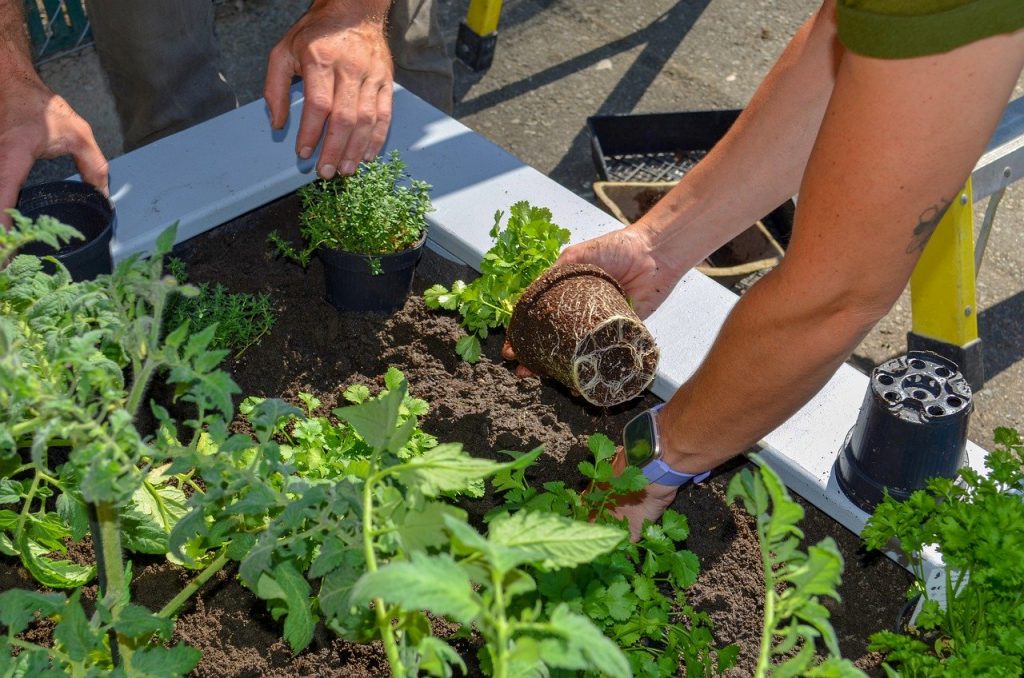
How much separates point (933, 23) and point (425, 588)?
935mm

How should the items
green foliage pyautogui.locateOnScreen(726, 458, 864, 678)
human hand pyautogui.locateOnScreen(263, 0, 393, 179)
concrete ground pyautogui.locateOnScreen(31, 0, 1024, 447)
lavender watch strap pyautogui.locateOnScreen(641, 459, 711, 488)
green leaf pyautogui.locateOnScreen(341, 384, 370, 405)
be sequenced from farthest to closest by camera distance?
concrete ground pyautogui.locateOnScreen(31, 0, 1024, 447) < human hand pyautogui.locateOnScreen(263, 0, 393, 179) < green leaf pyautogui.locateOnScreen(341, 384, 370, 405) < lavender watch strap pyautogui.locateOnScreen(641, 459, 711, 488) < green foliage pyautogui.locateOnScreen(726, 458, 864, 678)

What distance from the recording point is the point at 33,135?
216cm

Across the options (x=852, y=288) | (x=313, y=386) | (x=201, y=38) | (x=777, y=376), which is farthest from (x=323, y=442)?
(x=201, y=38)

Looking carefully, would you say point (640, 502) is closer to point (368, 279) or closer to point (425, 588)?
point (368, 279)

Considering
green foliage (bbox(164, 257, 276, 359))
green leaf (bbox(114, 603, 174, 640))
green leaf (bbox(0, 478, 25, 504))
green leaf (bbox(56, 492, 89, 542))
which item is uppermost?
green leaf (bbox(114, 603, 174, 640))

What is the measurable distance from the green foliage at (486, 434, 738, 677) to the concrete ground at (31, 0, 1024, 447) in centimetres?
204

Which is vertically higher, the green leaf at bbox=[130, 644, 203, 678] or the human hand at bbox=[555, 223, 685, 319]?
the human hand at bbox=[555, 223, 685, 319]

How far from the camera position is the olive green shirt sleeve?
1.33m

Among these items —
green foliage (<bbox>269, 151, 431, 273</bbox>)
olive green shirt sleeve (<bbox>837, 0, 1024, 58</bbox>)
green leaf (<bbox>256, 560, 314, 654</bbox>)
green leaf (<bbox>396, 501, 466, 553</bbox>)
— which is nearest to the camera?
green leaf (<bbox>396, 501, 466, 553</bbox>)

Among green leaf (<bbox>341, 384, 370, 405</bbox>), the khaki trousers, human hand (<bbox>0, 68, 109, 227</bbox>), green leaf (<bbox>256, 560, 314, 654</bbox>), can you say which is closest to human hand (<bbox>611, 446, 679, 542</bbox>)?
green leaf (<bbox>341, 384, 370, 405</bbox>)

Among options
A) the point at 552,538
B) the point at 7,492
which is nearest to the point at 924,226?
the point at 552,538

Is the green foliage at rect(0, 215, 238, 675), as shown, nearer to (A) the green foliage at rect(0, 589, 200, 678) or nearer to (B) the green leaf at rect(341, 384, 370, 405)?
(A) the green foliage at rect(0, 589, 200, 678)

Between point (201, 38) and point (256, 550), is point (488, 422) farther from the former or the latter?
point (201, 38)

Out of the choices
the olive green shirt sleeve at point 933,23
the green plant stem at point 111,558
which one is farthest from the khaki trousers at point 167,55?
the olive green shirt sleeve at point 933,23
